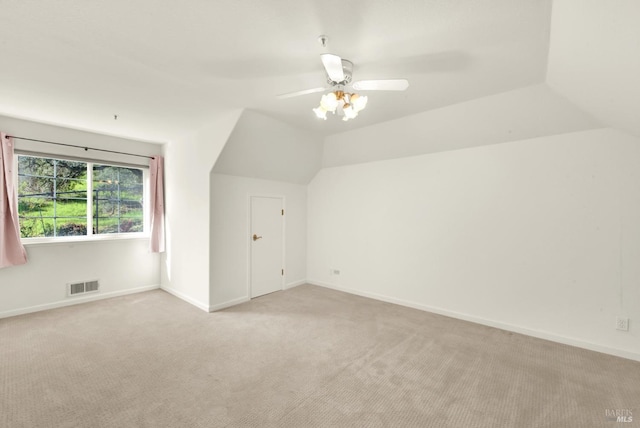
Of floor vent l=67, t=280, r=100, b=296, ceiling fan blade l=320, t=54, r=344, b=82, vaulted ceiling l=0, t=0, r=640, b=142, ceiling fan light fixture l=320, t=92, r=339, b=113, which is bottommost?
floor vent l=67, t=280, r=100, b=296

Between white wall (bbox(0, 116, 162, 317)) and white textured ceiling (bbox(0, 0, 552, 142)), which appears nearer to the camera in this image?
white textured ceiling (bbox(0, 0, 552, 142))

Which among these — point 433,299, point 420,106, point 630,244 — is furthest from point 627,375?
→ point 420,106

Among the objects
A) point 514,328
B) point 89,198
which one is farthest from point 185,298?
point 514,328

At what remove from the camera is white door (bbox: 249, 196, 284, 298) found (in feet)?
13.9

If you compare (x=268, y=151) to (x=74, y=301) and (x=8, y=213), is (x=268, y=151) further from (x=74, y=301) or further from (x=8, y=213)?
(x=74, y=301)

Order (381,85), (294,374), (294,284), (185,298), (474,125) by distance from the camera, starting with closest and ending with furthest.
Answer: (381,85), (294,374), (474,125), (185,298), (294,284)

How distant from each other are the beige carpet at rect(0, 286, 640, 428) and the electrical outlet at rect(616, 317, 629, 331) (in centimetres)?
29

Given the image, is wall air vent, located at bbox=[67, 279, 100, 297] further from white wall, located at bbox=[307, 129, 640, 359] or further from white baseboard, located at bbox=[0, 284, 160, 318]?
white wall, located at bbox=[307, 129, 640, 359]

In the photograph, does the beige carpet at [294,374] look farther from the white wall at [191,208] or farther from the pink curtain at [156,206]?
the pink curtain at [156,206]

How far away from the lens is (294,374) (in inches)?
89.4

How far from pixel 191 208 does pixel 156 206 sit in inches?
38.1

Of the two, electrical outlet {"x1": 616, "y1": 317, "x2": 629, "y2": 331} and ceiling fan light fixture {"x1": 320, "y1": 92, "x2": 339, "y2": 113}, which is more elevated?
ceiling fan light fixture {"x1": 320, "y1": 92, "x2": 339, "y2": 113}

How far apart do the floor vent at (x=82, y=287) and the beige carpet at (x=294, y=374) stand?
0.40 meters

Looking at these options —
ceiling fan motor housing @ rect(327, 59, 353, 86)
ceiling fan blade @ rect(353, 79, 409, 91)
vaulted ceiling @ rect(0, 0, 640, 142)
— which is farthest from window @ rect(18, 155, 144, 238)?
ceiling fan blade @ rect(353, 79, 409, 91)
